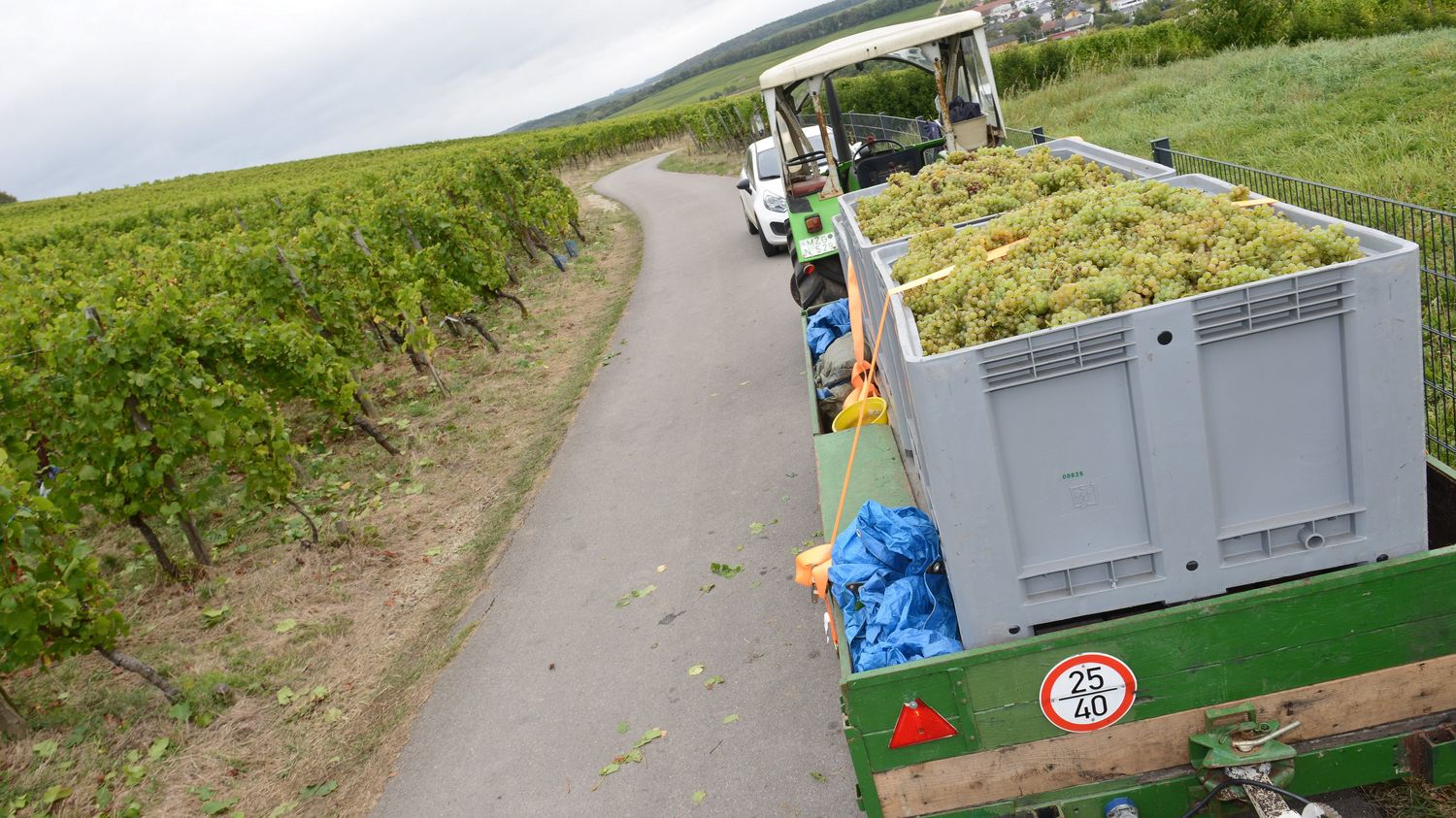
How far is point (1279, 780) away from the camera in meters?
2.99

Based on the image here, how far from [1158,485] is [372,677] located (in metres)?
5.27

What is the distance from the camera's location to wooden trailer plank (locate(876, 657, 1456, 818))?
9.83 feet

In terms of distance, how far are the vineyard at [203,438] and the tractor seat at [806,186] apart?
346 cm

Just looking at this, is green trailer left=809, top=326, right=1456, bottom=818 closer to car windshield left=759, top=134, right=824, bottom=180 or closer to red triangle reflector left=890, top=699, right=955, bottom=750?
red triangle reflector left=890, top=699, right=955, bottom=750

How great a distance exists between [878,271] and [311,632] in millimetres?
5139

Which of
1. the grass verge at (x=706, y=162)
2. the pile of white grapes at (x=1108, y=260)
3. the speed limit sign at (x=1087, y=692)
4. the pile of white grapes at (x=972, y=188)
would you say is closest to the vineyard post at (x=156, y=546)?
the pile of white grapes at (x=972, y=188)

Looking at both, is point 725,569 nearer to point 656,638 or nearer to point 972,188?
point 656,638

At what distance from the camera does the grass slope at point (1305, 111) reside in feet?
33.9

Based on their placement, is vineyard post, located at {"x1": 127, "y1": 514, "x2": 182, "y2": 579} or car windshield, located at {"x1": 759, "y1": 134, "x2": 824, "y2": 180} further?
car windshield, located at {"x1": 759, "y1": 134, "x2": 824, "y2": 180}

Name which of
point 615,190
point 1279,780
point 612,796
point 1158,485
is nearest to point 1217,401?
point 1158,485

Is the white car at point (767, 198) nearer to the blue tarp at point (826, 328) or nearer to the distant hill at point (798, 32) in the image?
the blue tarp at point (826, 328)

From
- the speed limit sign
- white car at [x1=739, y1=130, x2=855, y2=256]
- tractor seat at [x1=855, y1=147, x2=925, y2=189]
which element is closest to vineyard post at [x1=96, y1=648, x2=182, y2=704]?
the speed limit sign

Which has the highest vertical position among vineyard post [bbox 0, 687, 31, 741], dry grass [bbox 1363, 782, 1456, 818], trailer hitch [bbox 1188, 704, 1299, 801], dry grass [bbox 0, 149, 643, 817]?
trailer hitch [bbox 1188, 704, 1299, 801]

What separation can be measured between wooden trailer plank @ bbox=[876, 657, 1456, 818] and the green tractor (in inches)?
232
